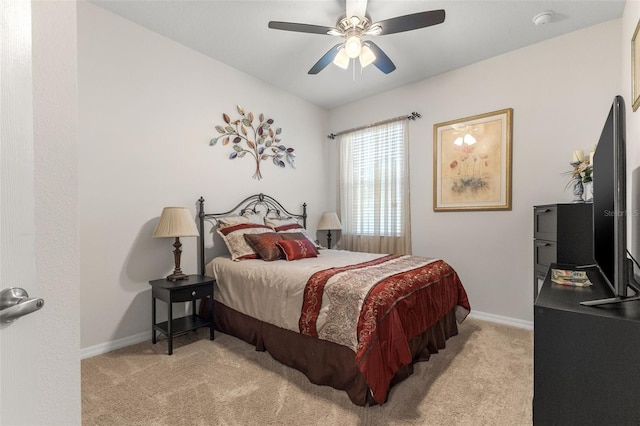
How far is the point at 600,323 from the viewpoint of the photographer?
0.99 meters

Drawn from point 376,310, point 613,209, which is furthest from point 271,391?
point 613,209

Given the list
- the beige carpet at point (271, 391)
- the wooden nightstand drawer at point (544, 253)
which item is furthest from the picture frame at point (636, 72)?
the beige carpet at point (271, 391)

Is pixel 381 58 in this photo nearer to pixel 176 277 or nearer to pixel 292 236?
pixel 292 236

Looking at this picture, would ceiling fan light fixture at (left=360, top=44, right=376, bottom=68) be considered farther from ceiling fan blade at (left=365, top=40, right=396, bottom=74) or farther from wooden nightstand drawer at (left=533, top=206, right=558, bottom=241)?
wooden nightstand drawer at (left=533, top=206, right=558, bottom=241)

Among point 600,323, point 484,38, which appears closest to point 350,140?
point 484,38

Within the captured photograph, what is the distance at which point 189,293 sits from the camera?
2568mm

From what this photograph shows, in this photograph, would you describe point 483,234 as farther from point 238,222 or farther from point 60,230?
point 60,230

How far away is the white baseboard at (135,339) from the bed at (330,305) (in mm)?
588

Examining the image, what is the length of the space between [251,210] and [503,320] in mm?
3090

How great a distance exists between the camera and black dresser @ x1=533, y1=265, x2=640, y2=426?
940 mm

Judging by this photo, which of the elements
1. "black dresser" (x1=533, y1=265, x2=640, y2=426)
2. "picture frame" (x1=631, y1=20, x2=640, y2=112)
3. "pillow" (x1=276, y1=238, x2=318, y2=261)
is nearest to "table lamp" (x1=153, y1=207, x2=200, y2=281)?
"pillow" (x1=276, y1=238, x2=318, y2=261)

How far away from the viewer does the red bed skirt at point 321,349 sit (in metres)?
1.87

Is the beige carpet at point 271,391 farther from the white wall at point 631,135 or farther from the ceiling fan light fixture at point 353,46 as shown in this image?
the ceiling fan light fixture at point 353,46

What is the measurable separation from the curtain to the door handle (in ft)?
11.8
